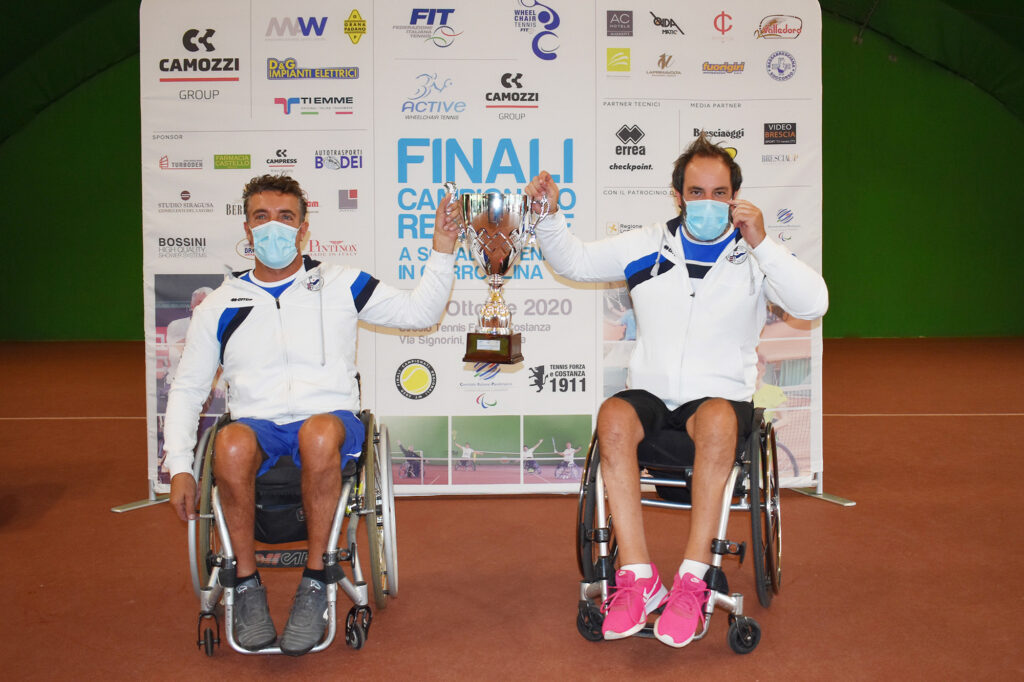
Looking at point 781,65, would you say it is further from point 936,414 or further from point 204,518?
point 936,414

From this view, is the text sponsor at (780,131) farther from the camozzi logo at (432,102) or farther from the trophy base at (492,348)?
the trophy base at (492,348)

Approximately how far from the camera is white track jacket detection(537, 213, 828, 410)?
8.78 ft

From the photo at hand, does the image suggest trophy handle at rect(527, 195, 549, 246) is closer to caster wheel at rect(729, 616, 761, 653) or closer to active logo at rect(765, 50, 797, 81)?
caster wheel at rect(729, 616, 761, 653)

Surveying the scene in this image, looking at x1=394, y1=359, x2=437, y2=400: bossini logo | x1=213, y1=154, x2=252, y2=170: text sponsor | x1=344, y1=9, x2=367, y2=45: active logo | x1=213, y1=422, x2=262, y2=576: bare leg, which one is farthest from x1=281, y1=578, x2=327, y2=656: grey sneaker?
x1=344, y1=9, x2=367, y2=45: active logo

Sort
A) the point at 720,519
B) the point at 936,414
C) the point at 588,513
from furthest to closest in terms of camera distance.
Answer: the point at 936,414 → the point at 588,513 → the point at 720,519

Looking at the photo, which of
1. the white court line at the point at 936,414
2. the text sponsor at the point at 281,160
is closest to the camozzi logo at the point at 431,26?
the text sponsor at the point at 281,160

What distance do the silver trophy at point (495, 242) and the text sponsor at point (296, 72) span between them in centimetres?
147

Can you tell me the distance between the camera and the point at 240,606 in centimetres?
243

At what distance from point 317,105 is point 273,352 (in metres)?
1.70

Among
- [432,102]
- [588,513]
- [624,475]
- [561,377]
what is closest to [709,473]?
[624,475]

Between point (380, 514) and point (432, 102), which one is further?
point (432, 102)

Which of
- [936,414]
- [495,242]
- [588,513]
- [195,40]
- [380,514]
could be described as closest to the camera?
[588,513]

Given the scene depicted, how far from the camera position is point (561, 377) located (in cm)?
410

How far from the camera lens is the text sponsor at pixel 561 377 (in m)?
4.10
